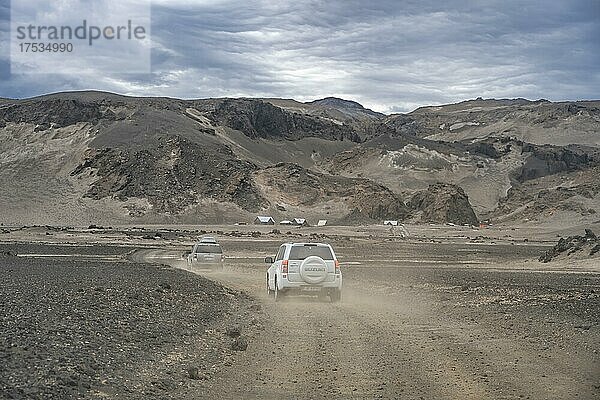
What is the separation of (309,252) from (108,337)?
10.1 m

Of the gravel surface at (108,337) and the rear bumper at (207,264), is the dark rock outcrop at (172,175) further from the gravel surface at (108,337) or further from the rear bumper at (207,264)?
the gravel surface at (108,337)

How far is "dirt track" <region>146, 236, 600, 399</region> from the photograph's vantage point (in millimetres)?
10008

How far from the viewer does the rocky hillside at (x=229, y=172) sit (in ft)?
343

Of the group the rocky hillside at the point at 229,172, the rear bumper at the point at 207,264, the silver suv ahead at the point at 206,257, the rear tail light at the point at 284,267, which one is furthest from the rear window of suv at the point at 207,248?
the rocky hillside at the point at 229,172

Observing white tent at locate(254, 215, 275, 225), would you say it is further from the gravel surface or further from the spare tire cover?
the spare tire cover

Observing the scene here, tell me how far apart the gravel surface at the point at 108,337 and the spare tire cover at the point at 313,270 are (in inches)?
69.7

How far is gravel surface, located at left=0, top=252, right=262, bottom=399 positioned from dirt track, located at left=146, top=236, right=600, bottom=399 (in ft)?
2.48

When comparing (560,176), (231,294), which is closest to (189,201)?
(560,176)

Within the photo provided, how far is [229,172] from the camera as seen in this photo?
4464 inches

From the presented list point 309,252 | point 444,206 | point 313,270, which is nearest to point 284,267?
point 313,270

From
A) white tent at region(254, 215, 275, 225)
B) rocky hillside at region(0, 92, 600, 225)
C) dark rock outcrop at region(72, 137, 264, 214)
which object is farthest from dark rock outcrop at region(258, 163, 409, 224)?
white tent at region(254, 215, 275, 225)

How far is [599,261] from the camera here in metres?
41.6

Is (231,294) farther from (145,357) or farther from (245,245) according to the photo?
(245,245)

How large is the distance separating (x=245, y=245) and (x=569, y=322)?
154ft
